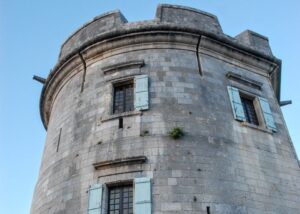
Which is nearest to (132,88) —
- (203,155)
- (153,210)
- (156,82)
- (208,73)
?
(156,82)

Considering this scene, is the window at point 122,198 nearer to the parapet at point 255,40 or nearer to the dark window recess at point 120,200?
the dark window recess at point 120,200

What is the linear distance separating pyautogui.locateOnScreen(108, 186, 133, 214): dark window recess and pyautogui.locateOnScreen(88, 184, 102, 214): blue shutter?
1.17ft

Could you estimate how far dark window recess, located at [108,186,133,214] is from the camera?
10.3m

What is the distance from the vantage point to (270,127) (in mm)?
12945

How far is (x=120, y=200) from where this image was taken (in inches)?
414

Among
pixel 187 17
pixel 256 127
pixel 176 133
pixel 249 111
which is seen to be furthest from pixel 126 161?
pixel 187 17

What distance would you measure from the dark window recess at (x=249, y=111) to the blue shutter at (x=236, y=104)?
577 millimetres

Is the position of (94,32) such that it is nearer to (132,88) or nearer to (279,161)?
(132,88)

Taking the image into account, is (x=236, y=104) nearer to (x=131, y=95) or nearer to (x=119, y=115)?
(x=131, y=95)

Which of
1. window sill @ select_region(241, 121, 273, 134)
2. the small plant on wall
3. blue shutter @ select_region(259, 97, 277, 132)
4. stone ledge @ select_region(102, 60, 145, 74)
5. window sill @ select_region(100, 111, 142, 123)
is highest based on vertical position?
stone ledge @ select_region(102, 60, 145, 74)

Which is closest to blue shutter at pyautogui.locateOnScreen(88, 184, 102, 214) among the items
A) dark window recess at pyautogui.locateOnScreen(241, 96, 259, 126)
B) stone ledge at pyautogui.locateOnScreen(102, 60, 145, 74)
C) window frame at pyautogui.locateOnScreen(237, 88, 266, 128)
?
stone ledge at pyautogui.locateOnScreen(102, 60, 145, 74)

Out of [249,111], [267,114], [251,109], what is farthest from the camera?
[251,109]

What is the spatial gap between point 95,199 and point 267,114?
→ 22.9ft

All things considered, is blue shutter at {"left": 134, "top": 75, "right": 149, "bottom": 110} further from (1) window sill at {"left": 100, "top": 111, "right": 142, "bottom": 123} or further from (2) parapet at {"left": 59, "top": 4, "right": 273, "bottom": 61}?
(2) parapet at {"left": 59, "top": 4, "right": 273, "bottom": 61}
